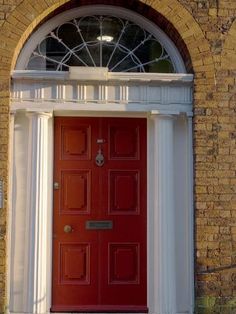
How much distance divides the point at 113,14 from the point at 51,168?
2159 millimetres

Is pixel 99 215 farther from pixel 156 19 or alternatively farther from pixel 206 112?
pixel 156 19

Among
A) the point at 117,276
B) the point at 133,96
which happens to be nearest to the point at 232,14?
the point at 133,96

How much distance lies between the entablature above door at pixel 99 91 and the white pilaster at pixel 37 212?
245 mm

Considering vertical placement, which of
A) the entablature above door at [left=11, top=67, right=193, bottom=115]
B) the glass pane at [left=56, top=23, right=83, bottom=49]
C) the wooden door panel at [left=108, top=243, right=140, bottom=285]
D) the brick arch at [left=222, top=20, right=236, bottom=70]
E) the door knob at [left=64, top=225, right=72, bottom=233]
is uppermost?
the glass pane at [left=56, top=23, right=83, bottom=49]

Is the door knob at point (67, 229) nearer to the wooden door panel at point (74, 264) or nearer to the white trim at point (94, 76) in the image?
the wooden door panel at point (74, 264)

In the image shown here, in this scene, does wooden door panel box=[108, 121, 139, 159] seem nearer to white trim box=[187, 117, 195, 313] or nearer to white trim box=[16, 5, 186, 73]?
white trim box=[187, 117, 195, 313]

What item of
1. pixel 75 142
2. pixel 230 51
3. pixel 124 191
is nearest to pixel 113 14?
pixel 230 51

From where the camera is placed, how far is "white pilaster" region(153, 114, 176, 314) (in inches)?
283

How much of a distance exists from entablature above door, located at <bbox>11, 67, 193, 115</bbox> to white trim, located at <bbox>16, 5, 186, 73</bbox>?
0.36 m

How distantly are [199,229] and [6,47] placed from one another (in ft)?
10.6

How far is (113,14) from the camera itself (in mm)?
7719

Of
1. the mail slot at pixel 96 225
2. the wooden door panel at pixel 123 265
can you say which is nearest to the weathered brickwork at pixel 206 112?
the wooden door panel at pixel 123 265

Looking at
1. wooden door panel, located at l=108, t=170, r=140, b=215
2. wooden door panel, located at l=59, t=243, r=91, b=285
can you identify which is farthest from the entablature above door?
wooden door panel, located at l=59, t=243, r=91, b=285

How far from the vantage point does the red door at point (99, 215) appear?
7.39m
